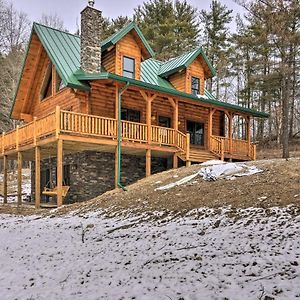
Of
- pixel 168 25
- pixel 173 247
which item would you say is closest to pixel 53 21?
pixel 168 25

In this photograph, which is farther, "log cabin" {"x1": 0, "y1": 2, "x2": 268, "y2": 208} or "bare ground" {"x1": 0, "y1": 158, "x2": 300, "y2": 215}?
"log cabin" {"x1": 0, "y1": 2, "x2": 268, "y2": 208}

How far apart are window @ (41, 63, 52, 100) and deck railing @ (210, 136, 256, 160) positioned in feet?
29.9

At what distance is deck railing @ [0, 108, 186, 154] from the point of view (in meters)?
13.3

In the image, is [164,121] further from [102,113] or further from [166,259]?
[166,259]

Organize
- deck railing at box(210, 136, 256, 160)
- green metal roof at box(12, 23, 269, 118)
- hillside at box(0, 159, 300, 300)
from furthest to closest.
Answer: deck railing at box(210, 136, 256, 160) < green metal roof at box(12, 23, 269, 118) < hillside at box(0, 159, 300, 300)

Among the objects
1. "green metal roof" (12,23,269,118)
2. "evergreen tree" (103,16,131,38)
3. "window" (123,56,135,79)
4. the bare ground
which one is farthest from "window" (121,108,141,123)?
"evergreen tree" (103,16,131,38)

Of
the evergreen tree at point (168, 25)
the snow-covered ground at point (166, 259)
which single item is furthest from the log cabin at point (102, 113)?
the evergreen tree at point (168, 25)

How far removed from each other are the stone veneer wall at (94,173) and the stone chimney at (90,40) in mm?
4035

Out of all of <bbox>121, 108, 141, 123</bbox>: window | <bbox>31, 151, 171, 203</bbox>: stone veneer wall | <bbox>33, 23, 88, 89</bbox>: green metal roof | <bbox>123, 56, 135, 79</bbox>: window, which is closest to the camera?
<bbox>33, 23, 88, 89</bbox>: green metal roof

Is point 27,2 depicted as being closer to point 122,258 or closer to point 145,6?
point 145,6

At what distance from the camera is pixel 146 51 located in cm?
1812

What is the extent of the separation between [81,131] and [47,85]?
6.81 metres

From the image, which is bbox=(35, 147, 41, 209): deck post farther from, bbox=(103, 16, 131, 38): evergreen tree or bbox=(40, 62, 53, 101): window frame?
bbox=(103, 16, 131, 38): evergreen tree

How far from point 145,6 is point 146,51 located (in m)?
19.1
